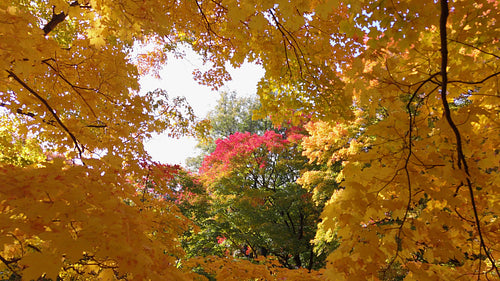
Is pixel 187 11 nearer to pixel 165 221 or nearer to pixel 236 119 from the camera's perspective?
pixel 165 221

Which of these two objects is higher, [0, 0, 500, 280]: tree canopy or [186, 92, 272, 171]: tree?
[186, 92, 272, 171]: tree

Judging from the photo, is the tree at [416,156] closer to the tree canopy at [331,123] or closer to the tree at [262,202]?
the tree canopy at [331,123]

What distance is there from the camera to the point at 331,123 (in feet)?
12.8

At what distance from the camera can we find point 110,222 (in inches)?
60.6

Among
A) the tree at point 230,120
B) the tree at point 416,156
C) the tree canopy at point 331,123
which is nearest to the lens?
the tree canopy at point 331,123

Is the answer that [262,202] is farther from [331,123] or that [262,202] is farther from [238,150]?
[331,123]

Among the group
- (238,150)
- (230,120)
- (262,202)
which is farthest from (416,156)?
(230,120)

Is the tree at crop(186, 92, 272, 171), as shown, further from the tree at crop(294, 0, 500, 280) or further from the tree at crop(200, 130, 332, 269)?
the tree at crop(294, 0, 500, 280)

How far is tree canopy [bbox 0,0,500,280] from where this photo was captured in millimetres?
1561

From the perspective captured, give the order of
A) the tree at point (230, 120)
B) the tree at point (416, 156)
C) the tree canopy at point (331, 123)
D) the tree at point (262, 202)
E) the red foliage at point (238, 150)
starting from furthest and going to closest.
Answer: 1. the tree at point (230, 120)
2. the red foliage at point (238, 150)
3. the tree at point (262, 202)
4. the tree at point (416, 156)
5. the tree canopy at point (331, 123)

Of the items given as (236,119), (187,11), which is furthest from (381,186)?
(236,119)

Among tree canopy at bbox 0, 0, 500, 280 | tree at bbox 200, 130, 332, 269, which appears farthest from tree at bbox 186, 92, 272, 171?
tree canopy at bbox 0, 0, 500, 280

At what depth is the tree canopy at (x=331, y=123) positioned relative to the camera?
1.56 m

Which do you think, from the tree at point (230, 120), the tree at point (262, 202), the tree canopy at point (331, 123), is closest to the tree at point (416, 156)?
the tree canopy at point (331, 123)
